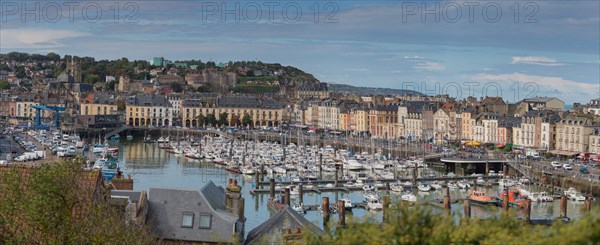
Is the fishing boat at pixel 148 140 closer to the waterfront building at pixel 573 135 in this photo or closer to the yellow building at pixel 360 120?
the yellow building at pixel 360 120

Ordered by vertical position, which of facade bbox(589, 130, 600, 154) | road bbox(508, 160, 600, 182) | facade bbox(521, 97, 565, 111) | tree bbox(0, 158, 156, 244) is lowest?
road bbox(508, 160, 600, 182)

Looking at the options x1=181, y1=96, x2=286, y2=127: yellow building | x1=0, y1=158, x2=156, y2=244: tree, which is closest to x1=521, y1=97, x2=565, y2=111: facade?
x1=181, y1=96, x2=286, y2=127: yellow building

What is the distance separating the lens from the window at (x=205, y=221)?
572 inches

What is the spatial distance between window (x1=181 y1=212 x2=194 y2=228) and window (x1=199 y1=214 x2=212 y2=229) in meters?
0.14

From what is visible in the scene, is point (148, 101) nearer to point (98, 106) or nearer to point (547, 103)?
point (98, 106)

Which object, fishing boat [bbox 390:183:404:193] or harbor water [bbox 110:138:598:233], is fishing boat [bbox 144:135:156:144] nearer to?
harbor water [bbox 110:138:598:233]

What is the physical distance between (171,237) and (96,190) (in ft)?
4.89

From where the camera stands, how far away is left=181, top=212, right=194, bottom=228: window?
1448 cm

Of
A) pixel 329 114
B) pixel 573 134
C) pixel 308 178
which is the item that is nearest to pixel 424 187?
pixel 308 178

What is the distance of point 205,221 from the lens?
14578 millimetres

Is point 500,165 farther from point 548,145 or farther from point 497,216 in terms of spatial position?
point 497,216

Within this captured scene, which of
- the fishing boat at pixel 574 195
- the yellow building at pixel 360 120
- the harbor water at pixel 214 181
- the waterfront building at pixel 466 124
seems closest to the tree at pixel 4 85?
the yellow building at pixel 360 120

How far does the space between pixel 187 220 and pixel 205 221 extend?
27cm

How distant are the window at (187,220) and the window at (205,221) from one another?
0.14 metres
